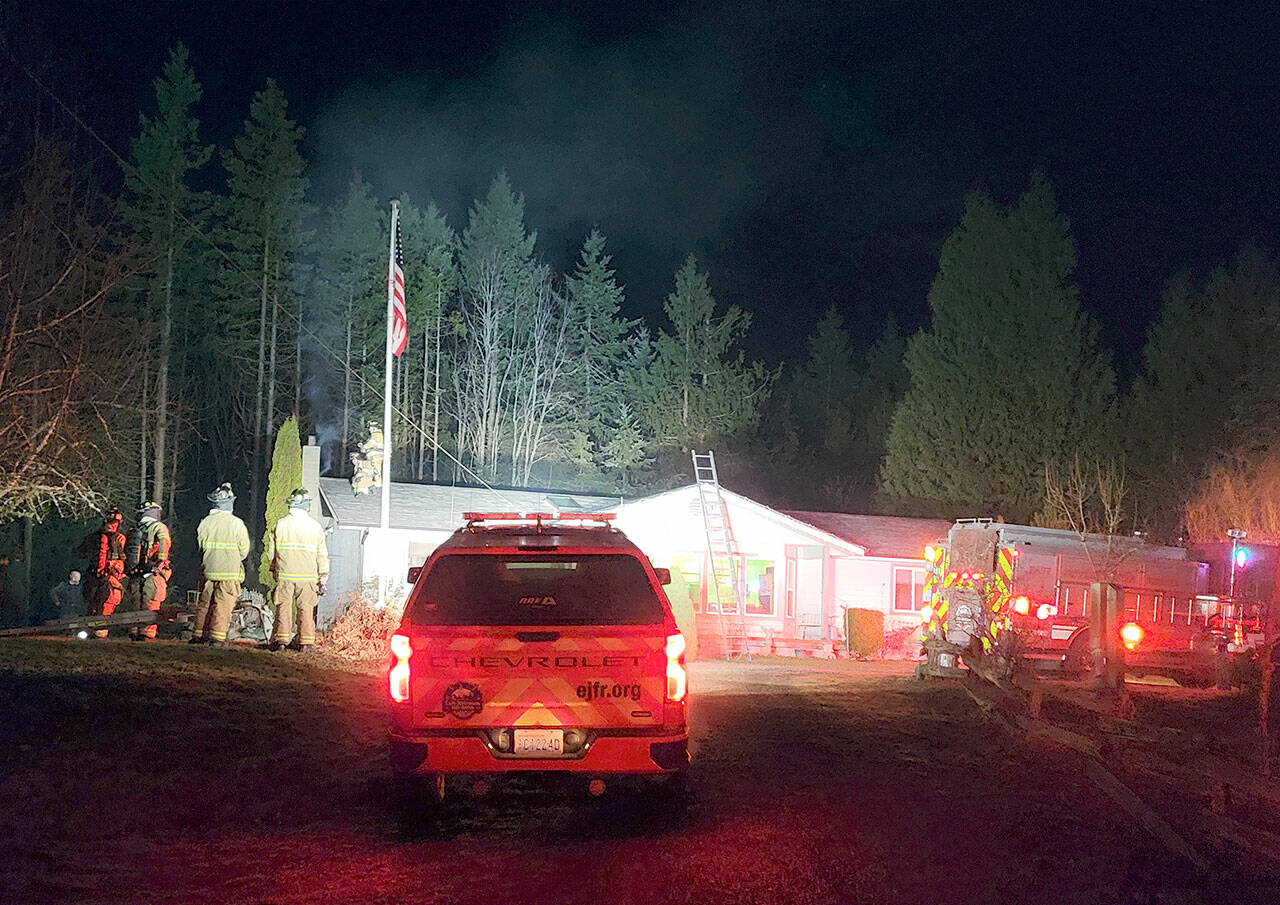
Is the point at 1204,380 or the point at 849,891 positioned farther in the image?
the point at 1204,380

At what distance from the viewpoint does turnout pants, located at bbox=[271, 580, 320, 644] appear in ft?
46.5

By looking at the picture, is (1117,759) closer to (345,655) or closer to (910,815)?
(910,815)

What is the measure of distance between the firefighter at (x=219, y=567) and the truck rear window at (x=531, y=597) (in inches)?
298

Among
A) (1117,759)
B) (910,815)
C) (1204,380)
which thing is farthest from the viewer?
(1204,380)

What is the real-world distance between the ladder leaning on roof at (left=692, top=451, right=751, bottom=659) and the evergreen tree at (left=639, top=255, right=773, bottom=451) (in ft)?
65.5

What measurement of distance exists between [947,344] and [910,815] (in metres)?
38.7

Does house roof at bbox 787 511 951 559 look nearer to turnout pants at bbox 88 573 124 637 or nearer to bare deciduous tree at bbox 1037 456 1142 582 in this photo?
bare deciduous tree at bbox 1037 456 1142 582

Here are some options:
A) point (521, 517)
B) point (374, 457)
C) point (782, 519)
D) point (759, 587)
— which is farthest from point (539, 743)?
point (759, 587)

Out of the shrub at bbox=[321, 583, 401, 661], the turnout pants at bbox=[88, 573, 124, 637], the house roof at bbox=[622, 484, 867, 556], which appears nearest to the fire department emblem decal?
the shrub at bbox=[321, 583, 401, 661]

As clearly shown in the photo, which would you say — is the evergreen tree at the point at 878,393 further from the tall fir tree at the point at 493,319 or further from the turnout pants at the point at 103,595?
the turnout pants at the point at 103,595

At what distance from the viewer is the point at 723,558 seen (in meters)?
28.0

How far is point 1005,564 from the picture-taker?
1859 cm

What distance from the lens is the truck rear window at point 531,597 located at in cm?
672

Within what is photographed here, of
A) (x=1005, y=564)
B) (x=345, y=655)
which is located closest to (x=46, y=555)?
(x=345, y=655)
